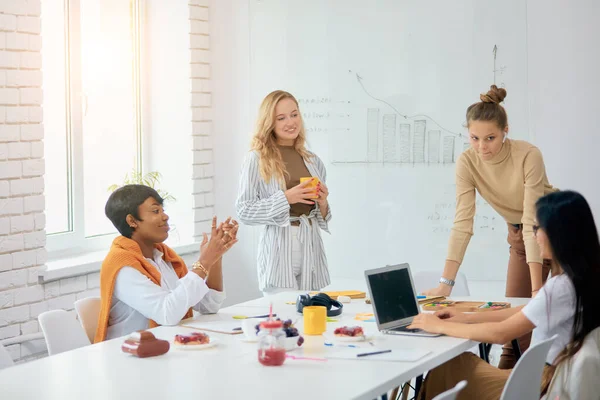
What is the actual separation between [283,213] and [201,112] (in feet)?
6.01

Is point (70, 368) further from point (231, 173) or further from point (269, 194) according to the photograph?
point (231, 173)

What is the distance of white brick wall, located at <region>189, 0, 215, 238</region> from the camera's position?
5.76m

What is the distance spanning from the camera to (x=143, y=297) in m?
3.23

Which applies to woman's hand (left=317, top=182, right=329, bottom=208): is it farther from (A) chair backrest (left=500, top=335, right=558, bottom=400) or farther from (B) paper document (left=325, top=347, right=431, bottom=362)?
(A) chair backrest (left=500, top=335, right=558, bottom=400)

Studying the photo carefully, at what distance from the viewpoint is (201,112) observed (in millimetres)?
5812

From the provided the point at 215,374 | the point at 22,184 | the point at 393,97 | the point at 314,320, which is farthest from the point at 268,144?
the point at 215,374

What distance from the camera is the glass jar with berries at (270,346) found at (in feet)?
8.27

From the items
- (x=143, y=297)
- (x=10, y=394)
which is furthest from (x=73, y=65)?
(x=10, y=394)

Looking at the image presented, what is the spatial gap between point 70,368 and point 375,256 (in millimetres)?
3206

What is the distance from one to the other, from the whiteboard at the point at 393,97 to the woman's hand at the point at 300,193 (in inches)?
56.8

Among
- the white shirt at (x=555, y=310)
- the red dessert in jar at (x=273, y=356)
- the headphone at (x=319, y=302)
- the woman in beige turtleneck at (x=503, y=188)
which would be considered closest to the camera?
the red dessert in jar at (x=273, y=356)

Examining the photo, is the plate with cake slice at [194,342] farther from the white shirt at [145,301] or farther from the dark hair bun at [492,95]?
the dark hair bun at [492,95]

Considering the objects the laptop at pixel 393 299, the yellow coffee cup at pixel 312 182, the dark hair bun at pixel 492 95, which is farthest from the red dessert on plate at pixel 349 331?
the dark hair bun at pixel 492 95

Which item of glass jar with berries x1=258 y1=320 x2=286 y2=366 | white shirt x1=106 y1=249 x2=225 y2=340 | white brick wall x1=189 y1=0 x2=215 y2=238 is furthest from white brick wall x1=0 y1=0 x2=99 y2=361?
glass jar with berries x1=258 y1=320 x2=286 y2=366
